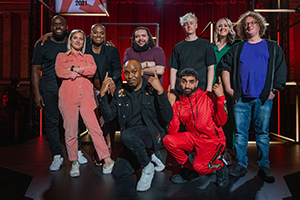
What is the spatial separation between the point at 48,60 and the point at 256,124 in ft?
7.96

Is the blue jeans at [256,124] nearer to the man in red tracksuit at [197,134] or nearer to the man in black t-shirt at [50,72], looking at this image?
the man in red tracksuit at [197,134]

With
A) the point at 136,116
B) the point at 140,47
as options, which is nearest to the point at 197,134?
the point at 136,116

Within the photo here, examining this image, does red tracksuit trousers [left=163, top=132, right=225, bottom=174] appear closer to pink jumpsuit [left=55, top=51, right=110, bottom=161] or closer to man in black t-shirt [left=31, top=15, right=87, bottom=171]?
pink jumpsuit [left=55, top=51, right=110, bottom=161]

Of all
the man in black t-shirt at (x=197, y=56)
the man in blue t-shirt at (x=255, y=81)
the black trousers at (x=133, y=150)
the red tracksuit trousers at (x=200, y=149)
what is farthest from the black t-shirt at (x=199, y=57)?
the black trousers at (x=133, y=150)

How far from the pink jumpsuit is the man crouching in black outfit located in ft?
0.98

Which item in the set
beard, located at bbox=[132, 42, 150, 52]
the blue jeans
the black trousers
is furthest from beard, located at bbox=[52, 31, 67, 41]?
the blue jeans

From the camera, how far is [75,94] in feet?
8.11

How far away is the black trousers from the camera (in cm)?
217

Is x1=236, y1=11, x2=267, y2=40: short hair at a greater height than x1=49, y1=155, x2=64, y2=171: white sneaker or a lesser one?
greater

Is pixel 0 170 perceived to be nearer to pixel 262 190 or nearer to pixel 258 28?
pixel 262 190

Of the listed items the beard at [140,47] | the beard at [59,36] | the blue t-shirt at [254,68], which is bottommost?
the blue t-shirt at [254,68]

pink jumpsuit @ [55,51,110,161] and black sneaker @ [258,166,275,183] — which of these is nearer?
black sneaker @ [258,166,275,183]

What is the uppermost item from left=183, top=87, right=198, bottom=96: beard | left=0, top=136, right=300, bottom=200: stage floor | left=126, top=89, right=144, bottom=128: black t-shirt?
left=183, top=87, right=198, bottom=96: beard

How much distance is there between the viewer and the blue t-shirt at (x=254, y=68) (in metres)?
2.39
